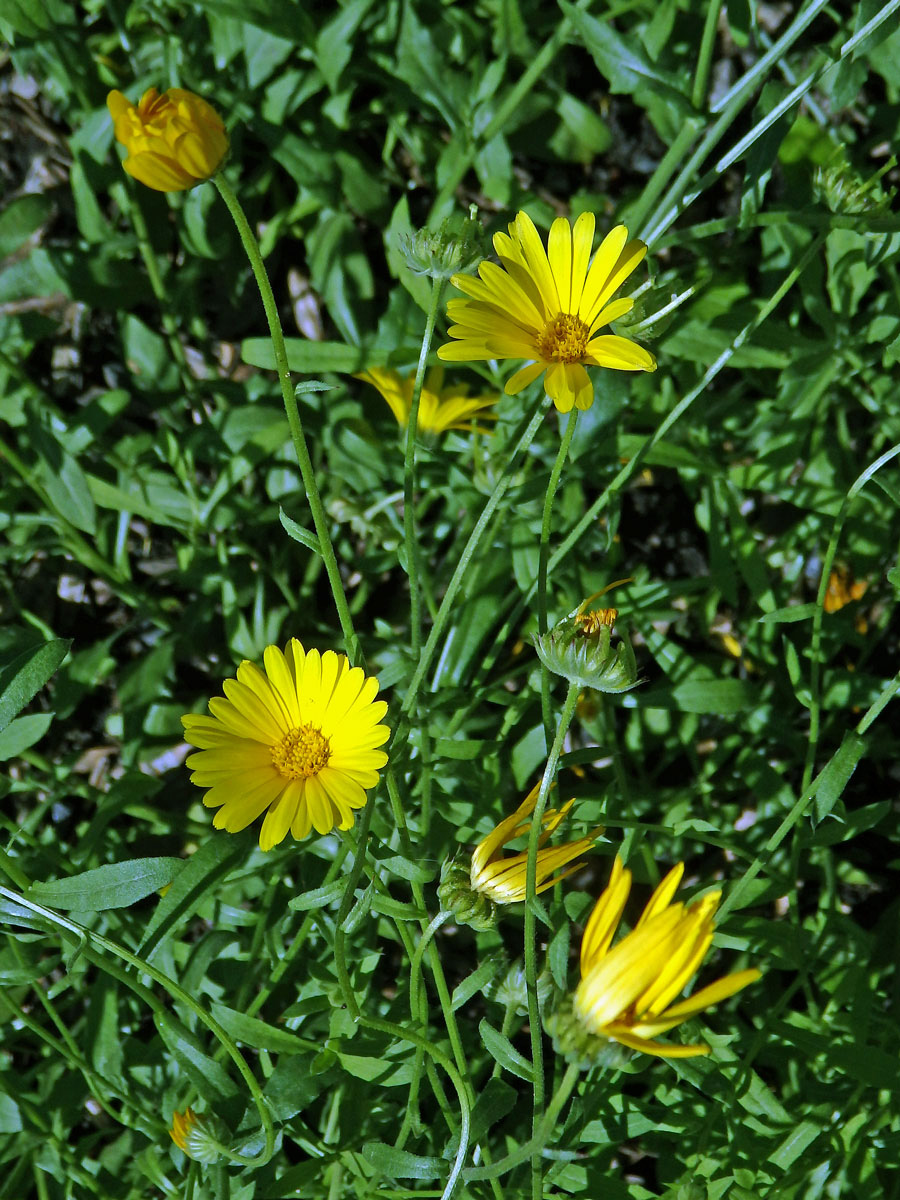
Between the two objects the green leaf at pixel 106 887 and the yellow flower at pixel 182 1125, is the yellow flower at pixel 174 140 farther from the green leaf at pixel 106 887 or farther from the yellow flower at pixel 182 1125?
the yellow flower at pixel 182 1125

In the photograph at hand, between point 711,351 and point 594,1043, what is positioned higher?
point 711,351

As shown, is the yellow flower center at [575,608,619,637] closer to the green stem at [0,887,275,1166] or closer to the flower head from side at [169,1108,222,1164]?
the green stem at [0,887,275,1166]

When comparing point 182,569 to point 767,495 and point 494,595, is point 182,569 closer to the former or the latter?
point 494,595

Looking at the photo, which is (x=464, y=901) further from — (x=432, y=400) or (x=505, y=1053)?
(x=432, y=400)

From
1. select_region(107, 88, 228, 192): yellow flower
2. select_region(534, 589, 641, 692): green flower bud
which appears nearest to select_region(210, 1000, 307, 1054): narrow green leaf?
select_region(534, 589, 641, 692): green flower bud

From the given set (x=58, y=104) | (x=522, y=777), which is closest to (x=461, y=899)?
(x=522, y=777)

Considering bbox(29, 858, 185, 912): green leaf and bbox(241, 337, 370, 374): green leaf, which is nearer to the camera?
bbox(29, 858, 185, 912): green leaf

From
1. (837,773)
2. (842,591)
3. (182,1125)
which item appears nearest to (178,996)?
(182,1125)
